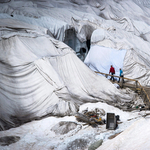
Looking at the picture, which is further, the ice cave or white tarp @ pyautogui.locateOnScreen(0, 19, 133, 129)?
white tarp @ pyautogui.locateOnScreen(0, 19, 133, 129)

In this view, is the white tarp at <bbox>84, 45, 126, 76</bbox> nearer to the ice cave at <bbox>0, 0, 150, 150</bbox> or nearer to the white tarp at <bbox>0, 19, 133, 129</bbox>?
the ice cave at <bbox>0, 0, 150, 150</bbox>

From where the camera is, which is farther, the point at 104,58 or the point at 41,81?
the point at 104,58

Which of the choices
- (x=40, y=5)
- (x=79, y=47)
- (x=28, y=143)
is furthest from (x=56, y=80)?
(x=40, y=5)

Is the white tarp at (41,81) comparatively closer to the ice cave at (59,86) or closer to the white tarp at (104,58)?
the ice cave at (59,86)

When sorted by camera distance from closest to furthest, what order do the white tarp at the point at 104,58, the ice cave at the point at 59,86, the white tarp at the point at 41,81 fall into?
the ice cave at the point at 59,86, the white tarp at the point at 41,81, the white tarp at the point at 104,58

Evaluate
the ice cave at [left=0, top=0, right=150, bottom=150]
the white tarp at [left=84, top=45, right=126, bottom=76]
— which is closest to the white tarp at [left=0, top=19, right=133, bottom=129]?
the ice cave at [left=0, top=0, right=150, bottom=150]

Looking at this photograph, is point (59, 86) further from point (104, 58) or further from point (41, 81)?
point (104, 58)

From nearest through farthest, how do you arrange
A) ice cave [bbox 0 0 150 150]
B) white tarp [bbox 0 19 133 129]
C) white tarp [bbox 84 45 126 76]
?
ice cave [bbox 0 0 150 150] < white tarp [bbox 0 19 133 129] < white tarp [bbox 84 45 126 76]

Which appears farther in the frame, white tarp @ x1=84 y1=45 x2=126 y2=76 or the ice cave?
white tarp @ x1=84 y1=45 x2=126 y2=76

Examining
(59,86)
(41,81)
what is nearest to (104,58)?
(59,86)

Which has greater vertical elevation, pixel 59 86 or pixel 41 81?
pixel 41 81

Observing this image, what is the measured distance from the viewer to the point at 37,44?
944cm

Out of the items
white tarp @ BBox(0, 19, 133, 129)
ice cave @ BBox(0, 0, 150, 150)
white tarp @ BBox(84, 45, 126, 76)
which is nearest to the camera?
ice cave @ BBox(0, 0, 150, 150)

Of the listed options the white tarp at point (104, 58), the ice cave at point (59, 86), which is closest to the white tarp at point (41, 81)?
the ice cave at point (59, 86)
